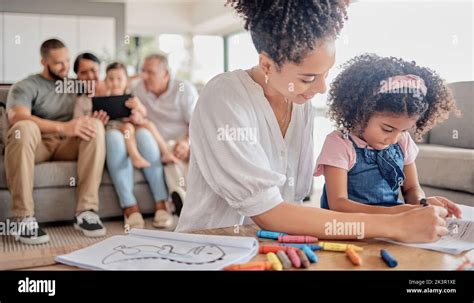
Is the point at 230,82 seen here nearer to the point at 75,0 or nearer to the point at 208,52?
the point at 208,52

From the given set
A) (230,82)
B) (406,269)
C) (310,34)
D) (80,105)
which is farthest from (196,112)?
(80,105)

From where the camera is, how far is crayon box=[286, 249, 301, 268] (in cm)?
54

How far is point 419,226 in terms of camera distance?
62cm

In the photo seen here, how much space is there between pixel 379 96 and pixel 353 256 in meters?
0.30

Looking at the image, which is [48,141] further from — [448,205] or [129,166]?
[448,205]

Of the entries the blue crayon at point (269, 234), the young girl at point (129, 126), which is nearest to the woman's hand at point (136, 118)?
the young girl at point (129, 126)

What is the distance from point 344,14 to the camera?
0.69 m

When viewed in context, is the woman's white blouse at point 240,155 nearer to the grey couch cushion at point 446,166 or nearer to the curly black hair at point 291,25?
the curly black hair at point 291,25

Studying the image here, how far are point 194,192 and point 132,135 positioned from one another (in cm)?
81

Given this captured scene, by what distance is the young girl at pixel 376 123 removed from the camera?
0.76 meters

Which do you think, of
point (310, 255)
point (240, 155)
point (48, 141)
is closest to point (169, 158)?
point (48, 141)

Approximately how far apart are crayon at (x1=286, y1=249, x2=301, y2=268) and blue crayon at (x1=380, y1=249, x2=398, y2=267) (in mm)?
93

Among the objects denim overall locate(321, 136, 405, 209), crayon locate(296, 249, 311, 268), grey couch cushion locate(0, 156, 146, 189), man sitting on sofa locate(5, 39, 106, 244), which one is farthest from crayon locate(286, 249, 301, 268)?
grey couch cushion locate(0, 156, 146, 189)

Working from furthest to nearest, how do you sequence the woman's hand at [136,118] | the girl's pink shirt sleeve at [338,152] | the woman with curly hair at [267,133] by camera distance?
the woman's hand at [136,118] → the girl's pink shirt sleeve at [338,152] → the woman with curly hair at [267,133]
